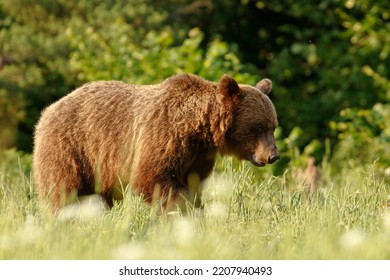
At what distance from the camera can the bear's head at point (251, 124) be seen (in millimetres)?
6734

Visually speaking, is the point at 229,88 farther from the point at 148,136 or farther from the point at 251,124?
the point at 148,136

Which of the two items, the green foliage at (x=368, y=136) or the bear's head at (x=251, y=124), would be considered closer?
the bear's head at (x=251, y=124)

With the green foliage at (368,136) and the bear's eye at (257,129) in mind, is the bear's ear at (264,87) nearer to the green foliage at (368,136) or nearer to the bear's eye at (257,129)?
the bear's eye at (257,129)

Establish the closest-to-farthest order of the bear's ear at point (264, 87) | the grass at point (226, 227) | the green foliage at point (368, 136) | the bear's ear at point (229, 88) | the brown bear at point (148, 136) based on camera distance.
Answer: the grass at point (226, 227)
the brown bear at point (148, 136)
the bear's ear at point (229, 88)
the bear's ear at point (264, 87)
the green foliage at point (368, 136)

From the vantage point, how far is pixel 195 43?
38.3ft

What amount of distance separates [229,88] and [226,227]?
5.18 ft

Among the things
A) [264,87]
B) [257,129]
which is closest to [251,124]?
[257,129]

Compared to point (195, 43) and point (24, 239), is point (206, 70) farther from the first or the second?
point (24, 239)

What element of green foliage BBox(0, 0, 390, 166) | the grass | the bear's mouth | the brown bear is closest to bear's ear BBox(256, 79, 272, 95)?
the brown bear

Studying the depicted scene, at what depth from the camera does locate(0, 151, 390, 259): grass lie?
15.7ft

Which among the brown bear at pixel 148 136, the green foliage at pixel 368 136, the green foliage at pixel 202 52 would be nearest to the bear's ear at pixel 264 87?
the brown bear at pixel 148 136

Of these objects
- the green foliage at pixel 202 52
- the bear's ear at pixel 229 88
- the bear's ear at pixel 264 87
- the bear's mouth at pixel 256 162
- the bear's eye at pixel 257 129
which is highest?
the bear's ear at pixel 229 88

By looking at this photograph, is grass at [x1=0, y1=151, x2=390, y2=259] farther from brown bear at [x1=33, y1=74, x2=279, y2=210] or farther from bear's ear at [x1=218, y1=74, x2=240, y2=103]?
bear's ear at [x1=218, y1=74, x2=240, y2=103]

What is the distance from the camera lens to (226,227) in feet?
17.7
